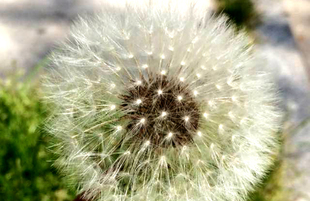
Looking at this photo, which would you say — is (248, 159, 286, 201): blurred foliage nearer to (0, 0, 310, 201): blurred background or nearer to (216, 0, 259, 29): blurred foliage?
(0, 0, 310, 201): blurred background

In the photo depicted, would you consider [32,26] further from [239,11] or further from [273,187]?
[273,187]

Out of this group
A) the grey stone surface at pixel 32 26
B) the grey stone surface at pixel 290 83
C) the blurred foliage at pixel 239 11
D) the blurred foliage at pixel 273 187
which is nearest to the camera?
→ the blurred foliage at pixel 273 187

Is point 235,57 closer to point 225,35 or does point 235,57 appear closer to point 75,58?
point 225,35

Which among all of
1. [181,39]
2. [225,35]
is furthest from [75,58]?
[225,35]

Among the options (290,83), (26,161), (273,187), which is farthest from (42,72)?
(290,83)

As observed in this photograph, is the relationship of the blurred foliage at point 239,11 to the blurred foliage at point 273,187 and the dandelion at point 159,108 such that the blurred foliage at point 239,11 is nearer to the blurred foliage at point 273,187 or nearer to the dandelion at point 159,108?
the blurred foliage at point 273,187

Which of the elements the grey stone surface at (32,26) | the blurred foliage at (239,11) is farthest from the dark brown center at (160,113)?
the blurred foliage at (239,11)

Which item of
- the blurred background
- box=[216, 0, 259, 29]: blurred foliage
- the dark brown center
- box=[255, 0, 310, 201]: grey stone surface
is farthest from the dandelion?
box=[216, 0, 259, 29]: blurred foliage
